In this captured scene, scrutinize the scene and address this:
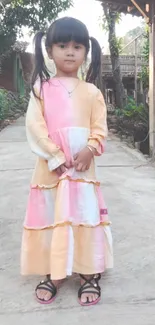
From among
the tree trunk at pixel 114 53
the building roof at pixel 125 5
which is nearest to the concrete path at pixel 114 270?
the building roof at pixel 125 5

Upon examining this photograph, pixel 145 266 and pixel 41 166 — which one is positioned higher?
pixel 41 166

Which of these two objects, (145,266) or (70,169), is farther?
(145,266)

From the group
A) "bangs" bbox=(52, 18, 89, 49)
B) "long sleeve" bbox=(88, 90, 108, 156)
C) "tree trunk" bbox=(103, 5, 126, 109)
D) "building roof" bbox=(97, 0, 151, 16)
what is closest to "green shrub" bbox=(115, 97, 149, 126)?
"building roof" bbox=(97, 0, 151, 16)

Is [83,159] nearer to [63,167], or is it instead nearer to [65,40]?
[63,167]

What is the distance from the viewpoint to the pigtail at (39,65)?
201 centimetres

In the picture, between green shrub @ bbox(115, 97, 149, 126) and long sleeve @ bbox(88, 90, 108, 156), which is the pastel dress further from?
green shrub @ bbox(115, 97, 149, 126)

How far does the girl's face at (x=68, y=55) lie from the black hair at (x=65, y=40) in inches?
0.9

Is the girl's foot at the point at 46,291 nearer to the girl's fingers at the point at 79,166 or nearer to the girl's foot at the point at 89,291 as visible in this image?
the girl's foot at the point at 89,291

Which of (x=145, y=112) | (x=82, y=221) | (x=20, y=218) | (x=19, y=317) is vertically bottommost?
(x=145, y=112)

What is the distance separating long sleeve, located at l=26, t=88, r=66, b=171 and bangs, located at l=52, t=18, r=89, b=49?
0.31 m

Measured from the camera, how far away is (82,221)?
2.00 metres

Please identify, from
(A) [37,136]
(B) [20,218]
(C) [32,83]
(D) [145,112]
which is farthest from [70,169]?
(D) [145,112]

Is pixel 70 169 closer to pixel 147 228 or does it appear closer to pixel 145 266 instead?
pixel 145 266

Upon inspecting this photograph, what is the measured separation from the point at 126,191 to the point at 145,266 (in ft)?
6.30
